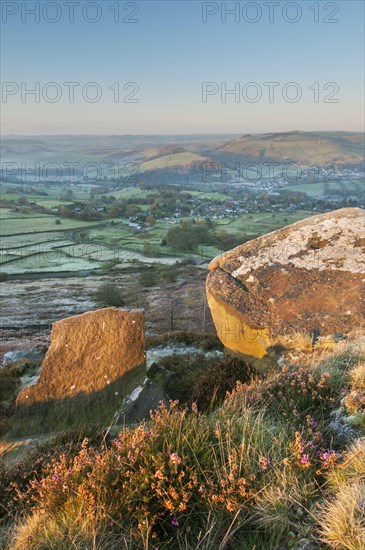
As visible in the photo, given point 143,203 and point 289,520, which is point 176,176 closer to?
point 143,203

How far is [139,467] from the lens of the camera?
439 cm

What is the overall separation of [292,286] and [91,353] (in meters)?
4.72

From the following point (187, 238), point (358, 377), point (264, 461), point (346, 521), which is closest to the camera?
point (346, 521)

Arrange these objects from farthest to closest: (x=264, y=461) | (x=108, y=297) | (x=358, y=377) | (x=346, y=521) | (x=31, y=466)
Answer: (x=108, y=297), (x=358, y=377), (x=31, y=466), (x=264, y=461), (x=346, y=521)

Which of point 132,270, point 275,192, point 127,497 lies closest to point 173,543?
point 127,497

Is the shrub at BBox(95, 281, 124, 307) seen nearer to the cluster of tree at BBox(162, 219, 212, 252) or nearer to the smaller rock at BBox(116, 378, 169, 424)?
the smaller rock at BBox(116, 378, 169, 424)

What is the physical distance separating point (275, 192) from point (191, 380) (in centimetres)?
15939

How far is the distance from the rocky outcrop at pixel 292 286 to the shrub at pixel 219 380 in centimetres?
54

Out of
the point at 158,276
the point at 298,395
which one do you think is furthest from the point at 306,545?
the point at 158,276

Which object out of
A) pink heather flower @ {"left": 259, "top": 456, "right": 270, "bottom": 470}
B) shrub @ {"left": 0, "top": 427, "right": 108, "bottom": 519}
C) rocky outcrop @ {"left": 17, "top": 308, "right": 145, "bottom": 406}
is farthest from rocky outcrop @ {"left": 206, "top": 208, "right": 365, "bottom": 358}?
pink heather flower @ {"left": 259, "top": 456, "right": 270, "bottom": 470}

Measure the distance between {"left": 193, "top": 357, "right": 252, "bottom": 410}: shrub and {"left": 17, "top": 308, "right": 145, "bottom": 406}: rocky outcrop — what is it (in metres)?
1.62

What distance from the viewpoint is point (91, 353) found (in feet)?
30.8

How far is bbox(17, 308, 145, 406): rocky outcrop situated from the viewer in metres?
9.27

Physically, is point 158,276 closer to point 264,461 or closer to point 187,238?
point 187,238
